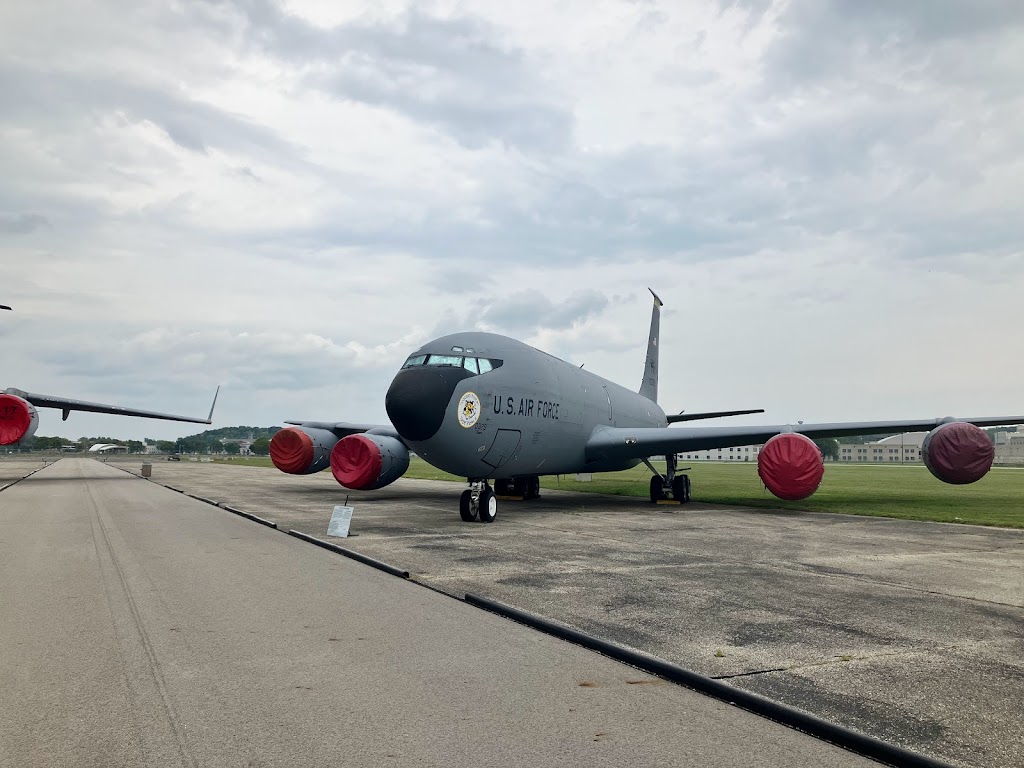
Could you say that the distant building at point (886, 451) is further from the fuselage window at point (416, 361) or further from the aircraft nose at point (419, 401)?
the aircraft nose at point (419, 401)

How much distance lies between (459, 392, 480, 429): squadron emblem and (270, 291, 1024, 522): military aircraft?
2 cm

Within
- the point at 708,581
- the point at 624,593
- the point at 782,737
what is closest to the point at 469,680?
the point at 782,737

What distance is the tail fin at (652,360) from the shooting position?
108 ft

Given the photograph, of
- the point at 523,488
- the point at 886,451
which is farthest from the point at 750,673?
the point at 886,451

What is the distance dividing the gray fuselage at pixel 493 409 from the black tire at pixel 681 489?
12.2 feet

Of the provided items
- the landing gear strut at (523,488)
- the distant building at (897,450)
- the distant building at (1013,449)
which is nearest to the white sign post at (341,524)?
the landing gear strut at (523,488)

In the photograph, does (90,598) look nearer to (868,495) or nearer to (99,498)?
(99,498)

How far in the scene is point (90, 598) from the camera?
8.09m

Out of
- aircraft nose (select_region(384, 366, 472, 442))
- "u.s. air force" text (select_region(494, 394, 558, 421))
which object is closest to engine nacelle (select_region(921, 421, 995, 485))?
"u.s. air force" text (select_region(494, 394, 558, 421))

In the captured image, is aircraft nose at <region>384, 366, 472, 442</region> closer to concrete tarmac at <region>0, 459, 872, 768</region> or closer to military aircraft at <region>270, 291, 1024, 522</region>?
military aircraft at <region>270, 291, 1024, 522</region>

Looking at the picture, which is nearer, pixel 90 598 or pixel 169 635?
pixel 169 635

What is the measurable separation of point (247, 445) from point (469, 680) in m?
165

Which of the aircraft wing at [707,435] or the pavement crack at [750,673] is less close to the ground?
the aircraft wing at [707,435]

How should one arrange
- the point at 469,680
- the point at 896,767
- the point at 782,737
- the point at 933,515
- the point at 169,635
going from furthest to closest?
the point at 933,515 < the point at 169,635 < the point at 469,680 < the point at 782,737 < the point at 896,767
